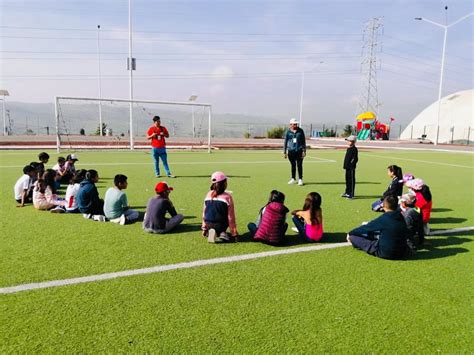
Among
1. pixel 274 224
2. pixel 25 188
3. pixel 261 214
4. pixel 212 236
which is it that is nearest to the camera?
pixel 274 224

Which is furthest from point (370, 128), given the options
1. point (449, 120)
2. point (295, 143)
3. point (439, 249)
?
point (439, 249)

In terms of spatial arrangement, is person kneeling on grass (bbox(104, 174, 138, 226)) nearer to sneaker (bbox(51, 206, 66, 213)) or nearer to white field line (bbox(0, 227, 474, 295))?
sneaker (bbox(51, 206, 66, 213))

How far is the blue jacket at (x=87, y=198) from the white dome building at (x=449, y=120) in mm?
66429

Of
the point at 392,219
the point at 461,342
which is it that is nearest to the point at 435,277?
the point at 392,219

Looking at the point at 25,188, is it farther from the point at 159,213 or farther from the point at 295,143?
the point at 295,143

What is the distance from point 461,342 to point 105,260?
411 centimetres

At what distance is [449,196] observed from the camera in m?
10.1

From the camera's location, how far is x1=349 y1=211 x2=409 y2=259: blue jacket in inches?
195

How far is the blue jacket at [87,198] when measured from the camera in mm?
6737

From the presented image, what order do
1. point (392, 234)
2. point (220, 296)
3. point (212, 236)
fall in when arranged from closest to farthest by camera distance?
point (220, 296)
point (392, 234)
point (212, 236)

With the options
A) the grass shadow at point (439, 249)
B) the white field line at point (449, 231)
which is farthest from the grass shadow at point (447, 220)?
the grass shadow at point (439, 249)

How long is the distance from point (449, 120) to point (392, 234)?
79766mm

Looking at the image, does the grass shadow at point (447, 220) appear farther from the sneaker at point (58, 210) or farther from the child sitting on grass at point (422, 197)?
the sneaker at point (58, 210)

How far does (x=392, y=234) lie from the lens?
498 centimetres
